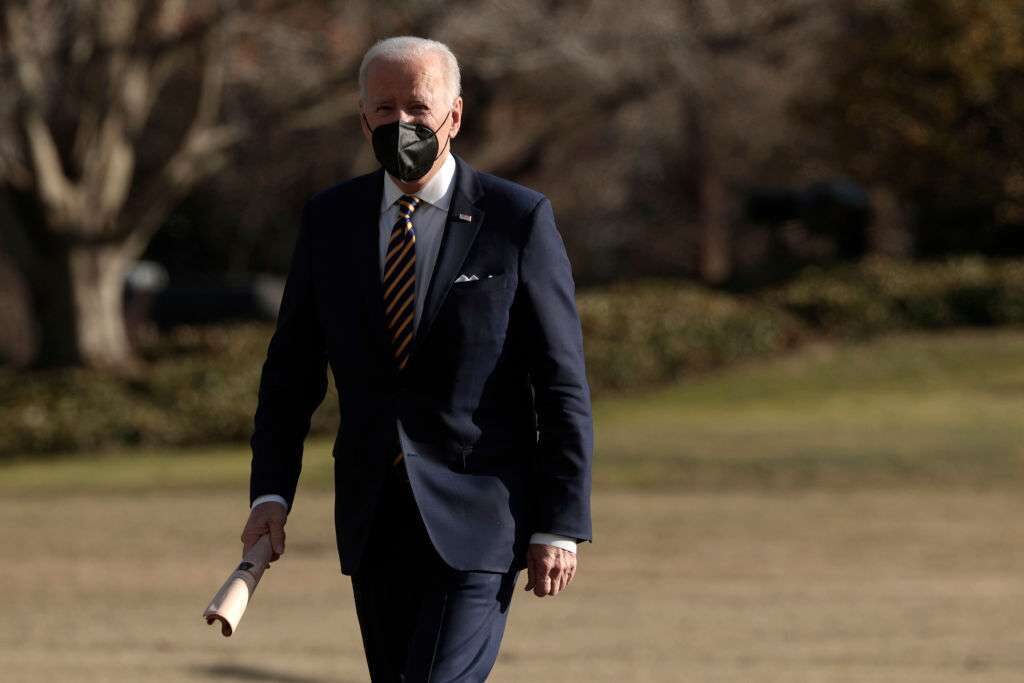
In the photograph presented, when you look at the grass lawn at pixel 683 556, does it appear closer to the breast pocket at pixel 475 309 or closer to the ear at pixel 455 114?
the breast pocket at pixel 475 309

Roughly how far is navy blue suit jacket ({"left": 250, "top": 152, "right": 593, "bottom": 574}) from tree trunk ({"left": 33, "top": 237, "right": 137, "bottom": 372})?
16.7m

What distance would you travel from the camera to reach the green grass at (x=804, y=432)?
51.2ft

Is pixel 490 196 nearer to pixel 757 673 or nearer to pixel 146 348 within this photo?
pixel 757 673

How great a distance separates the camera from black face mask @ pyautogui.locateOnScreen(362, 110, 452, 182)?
12.1 feet

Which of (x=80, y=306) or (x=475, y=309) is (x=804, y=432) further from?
(x=475, y=309)

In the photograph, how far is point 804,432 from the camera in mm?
18016

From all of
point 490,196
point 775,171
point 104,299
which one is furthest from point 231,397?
point 775,171

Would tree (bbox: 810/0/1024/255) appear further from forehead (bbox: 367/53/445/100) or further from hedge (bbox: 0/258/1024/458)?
forehead (bbox: 367/53/445/100)

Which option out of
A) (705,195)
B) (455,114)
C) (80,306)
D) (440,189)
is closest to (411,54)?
(455,114)

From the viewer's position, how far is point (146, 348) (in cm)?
2216

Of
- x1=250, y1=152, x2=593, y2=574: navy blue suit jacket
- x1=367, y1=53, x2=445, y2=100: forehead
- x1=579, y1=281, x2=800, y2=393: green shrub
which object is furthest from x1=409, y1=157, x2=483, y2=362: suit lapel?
x1=579, y1=281, x2=800, y2=393: green shrub

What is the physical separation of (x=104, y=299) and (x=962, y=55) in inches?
415

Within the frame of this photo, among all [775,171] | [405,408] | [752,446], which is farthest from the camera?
[775,171]

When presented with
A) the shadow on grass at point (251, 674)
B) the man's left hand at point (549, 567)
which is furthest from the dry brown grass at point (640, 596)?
the man's left hand at point (549, 567)
